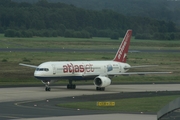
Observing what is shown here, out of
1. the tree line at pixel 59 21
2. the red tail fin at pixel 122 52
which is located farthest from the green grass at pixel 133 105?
the tree line at pixel 59 21

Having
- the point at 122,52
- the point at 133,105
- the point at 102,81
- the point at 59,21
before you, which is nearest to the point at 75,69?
the point at 102,81

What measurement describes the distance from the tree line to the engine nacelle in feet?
194

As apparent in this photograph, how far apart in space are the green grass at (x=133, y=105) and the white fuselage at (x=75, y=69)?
1163cm

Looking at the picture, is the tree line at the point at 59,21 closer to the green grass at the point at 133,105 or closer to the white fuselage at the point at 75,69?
the white fuselage at the point at 75,69

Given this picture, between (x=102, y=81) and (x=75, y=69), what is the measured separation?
10.2 ft

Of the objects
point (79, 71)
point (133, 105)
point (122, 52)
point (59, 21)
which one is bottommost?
point (133, 105)

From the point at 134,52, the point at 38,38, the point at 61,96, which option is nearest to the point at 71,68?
the point at 61,96

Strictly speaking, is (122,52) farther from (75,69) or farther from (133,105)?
(133,105)

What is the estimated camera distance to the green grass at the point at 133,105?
3931 cm

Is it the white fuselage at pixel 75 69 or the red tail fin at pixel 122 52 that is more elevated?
the red tail fin at pixel 122 52

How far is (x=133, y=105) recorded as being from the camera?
4172 cm

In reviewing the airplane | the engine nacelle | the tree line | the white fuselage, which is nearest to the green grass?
the engine nacelle

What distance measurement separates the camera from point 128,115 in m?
35.2

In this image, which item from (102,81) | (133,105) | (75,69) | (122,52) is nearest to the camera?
(133,105)
